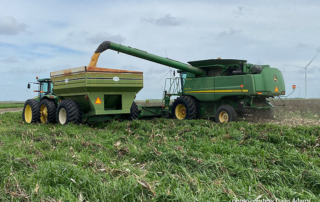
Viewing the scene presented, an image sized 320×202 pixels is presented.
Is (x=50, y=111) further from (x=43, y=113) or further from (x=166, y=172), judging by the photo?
(x=166, y=172)

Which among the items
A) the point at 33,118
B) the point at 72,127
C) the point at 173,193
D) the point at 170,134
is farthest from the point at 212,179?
the point at 33,118

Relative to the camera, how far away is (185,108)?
13.1 metres

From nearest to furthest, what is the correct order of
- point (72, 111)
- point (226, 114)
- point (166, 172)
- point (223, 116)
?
point (166, 172)
point (72, 111)
point (226, 114)
point (223, 116)

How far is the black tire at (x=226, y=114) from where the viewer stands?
11.2m

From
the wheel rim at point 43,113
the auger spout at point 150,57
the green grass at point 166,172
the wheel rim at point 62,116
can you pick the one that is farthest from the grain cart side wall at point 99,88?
the green grass at point 166,172

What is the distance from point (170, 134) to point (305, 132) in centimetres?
321

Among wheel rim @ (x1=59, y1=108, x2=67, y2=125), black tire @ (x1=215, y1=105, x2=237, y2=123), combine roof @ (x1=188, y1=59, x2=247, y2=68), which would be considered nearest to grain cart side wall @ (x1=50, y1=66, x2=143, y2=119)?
wheel rim @ (x1=59, y1=108, x2=67, y2=125)

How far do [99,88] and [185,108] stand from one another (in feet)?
13.4

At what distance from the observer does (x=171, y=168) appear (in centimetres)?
474

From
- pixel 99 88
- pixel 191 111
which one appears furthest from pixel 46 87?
pixel 191 111

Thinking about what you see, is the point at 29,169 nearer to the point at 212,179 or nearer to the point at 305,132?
the point at 212,179

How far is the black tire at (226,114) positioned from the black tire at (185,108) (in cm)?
128

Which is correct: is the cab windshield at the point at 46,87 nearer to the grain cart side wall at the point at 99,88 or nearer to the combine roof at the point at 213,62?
the grain cart side wall at the point at 99,88

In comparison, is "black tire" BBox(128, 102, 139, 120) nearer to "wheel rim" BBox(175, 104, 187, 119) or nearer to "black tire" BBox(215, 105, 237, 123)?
"wheel rim" BBox(175, 104, 187, 119)
